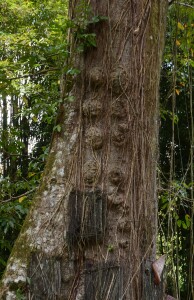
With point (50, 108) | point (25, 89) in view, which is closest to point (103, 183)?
point (50, 108)

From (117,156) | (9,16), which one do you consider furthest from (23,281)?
(9,16)

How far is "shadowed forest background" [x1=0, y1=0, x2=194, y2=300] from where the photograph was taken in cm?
229

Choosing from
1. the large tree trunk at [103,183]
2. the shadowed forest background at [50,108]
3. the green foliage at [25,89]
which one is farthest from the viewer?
the green foliage at [25,89]

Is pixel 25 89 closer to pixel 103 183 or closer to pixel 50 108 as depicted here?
pixel 50 108

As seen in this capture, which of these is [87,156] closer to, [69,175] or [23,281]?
[69,175]

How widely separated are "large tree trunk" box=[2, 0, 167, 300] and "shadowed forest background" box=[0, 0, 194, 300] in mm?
98

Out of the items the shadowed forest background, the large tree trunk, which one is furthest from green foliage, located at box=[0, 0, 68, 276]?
the large tree trunk

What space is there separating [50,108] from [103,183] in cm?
64

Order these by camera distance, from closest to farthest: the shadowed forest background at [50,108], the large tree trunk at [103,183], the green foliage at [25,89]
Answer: the large tree trunk at [103,183] < the shadowed forest background at [50,108] < the green foliage at [25,89]

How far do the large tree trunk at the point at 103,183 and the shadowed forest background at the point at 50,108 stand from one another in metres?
0.10

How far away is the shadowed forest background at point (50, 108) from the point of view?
7.50 ft

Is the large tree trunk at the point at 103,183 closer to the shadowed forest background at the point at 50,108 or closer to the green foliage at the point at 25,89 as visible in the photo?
the shadowed forest background at the point at 50,108

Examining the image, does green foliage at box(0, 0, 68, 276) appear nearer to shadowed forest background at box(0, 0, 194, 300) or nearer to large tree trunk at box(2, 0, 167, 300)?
shadowed forest background at box(0, 0, 194, 300)

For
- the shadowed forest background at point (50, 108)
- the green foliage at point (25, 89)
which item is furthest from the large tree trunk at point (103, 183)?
the green foliage at point (25, 89)
